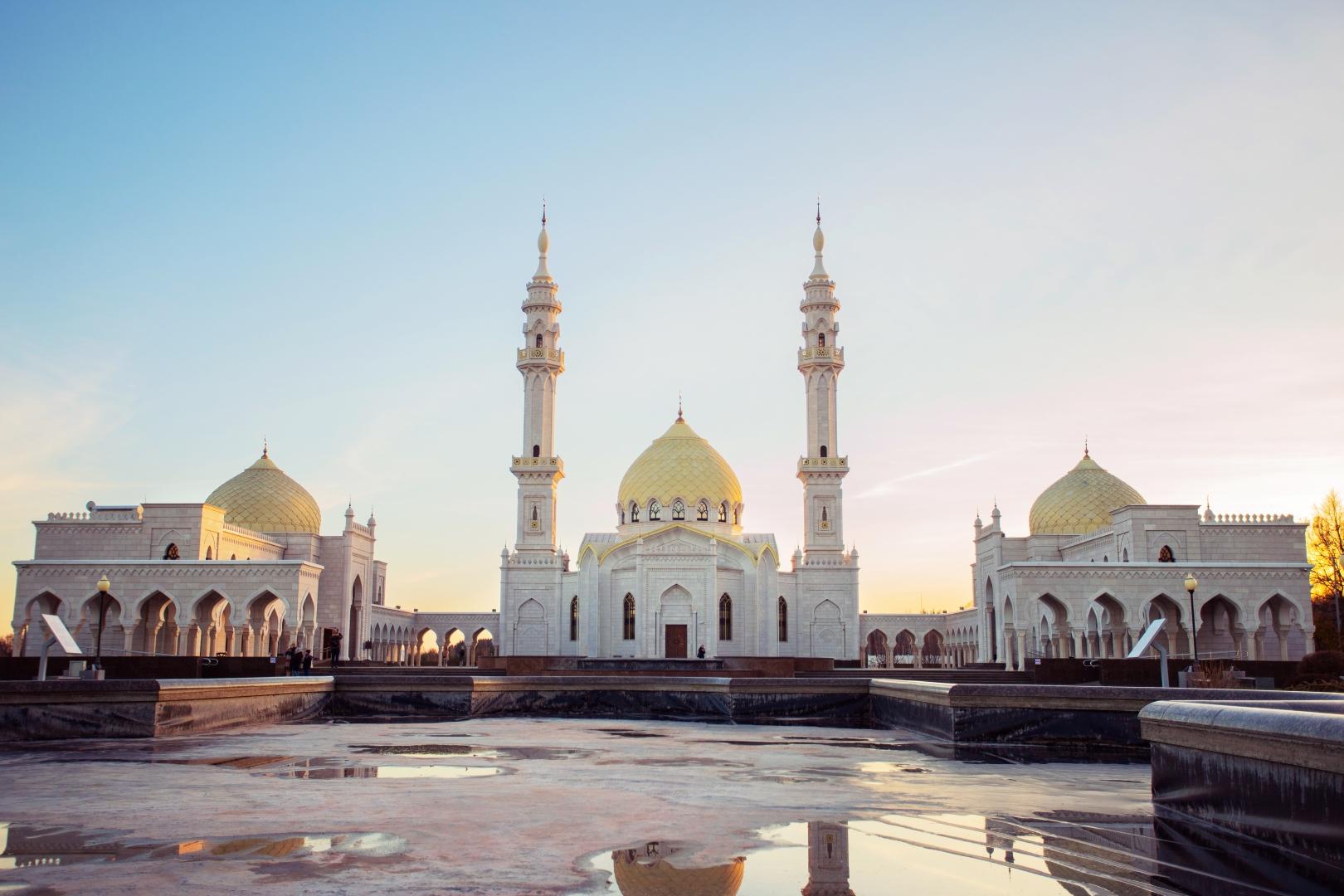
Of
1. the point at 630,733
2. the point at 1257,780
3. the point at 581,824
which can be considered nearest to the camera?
the point at 1257,780

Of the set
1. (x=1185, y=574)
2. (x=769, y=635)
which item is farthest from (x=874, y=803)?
(x=769, y=635)

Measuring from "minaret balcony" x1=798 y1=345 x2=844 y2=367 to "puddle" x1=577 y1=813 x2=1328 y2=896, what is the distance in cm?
4142

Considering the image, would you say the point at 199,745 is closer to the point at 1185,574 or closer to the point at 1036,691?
the point at 1036,691

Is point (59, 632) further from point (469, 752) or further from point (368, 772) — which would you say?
point (368, 772)

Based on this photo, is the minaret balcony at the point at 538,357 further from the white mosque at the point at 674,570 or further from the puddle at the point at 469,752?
the puddle at the point at 469,752

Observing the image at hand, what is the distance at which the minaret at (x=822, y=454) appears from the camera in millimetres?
47031

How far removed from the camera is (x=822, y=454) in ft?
156

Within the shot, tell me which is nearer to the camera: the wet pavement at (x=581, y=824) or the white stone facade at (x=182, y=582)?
the wet pavement at (x=581, y=824)

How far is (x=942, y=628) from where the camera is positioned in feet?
188

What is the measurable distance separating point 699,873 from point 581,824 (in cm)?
149

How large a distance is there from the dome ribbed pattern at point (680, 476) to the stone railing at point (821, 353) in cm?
605

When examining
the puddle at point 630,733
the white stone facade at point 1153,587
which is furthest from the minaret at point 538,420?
the puddle at point 630,733

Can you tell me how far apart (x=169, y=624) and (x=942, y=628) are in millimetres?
35763

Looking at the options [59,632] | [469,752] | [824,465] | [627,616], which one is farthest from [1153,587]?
[59,632]
